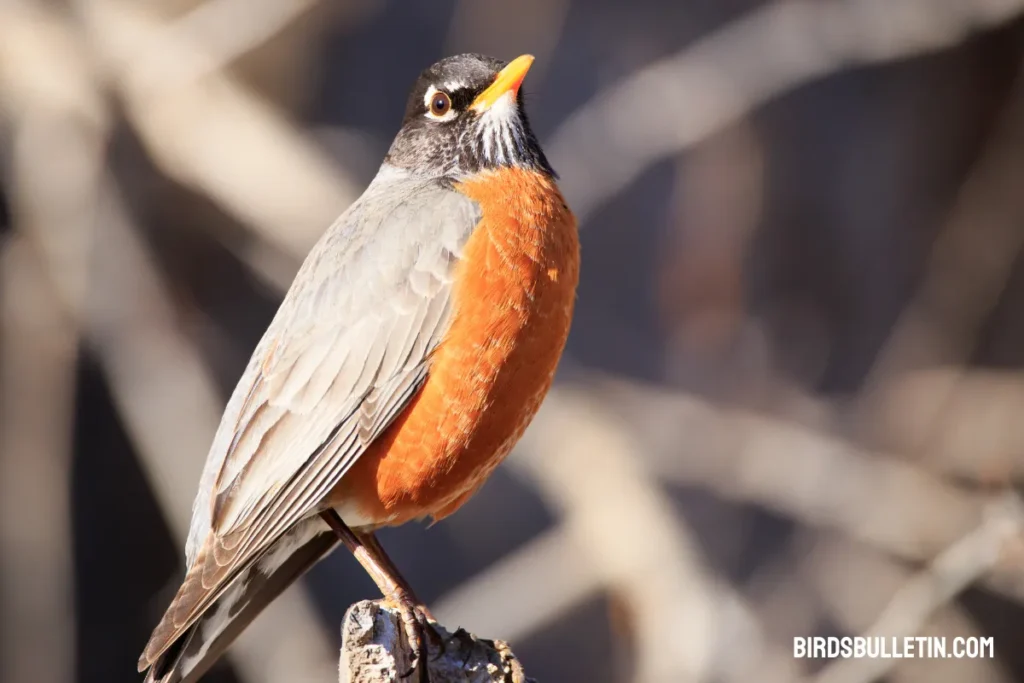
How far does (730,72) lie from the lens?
606 centimetres

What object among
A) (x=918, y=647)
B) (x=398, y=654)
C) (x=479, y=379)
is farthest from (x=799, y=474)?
(x=398, y=654)

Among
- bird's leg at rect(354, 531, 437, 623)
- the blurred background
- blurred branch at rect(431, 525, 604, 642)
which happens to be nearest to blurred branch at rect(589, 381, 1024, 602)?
the blurred background

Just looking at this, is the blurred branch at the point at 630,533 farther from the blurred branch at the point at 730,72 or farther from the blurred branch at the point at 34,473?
the blurred branch at the point at 34,473

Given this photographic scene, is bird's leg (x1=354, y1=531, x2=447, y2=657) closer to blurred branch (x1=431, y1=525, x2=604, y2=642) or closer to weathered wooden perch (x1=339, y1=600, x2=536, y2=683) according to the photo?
weathered wooden perch (x1=339, y1=600, x2=536, y2=683)

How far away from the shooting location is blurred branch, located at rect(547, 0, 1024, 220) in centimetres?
579

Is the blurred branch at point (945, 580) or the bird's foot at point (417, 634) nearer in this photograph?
the bird's foot at point (417, 634)

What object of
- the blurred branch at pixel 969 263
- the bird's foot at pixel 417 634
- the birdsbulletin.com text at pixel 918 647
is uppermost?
the blurred branch at pixel 969 263

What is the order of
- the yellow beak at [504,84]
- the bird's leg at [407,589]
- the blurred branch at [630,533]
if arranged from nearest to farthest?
the bird's leg at [407,589] → the yellow beak at [504,84] → the blurred branch at [630,533]

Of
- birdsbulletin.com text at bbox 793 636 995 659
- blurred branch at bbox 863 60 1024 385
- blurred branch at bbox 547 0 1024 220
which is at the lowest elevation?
birdsbulletin.com text at bbox 793 636 995 659

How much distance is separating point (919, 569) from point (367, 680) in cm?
380

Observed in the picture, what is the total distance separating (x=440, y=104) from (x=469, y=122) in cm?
14

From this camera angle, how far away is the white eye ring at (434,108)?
3740mm

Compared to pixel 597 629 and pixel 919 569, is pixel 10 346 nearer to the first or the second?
pixel 597 629

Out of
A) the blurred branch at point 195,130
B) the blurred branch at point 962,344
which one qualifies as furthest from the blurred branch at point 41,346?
the blurred branch at point 962,344
